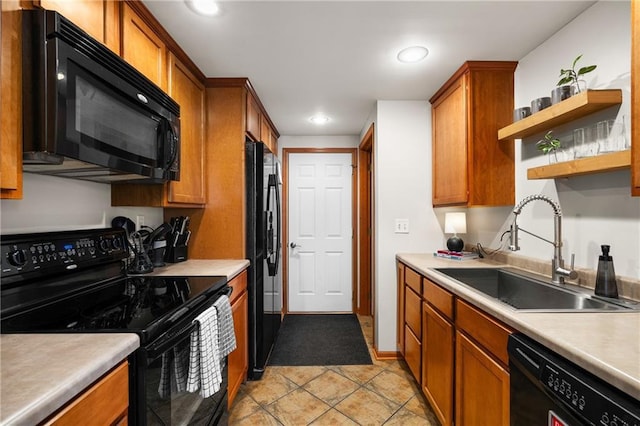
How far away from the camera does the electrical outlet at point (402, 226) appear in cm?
262

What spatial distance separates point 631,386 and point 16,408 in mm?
1245

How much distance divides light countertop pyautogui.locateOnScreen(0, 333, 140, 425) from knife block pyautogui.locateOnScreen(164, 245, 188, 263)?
1.20 metres

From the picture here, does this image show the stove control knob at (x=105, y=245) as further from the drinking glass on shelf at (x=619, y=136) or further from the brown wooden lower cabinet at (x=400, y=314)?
the drinking glass on shelf at (x=619, y=136)

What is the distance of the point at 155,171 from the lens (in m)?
1.45

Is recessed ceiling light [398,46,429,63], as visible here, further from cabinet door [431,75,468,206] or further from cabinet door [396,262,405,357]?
cabinet door [396,262,405,357]

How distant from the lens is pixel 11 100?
2.72ft

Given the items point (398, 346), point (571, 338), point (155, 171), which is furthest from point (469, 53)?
point (398, 346)

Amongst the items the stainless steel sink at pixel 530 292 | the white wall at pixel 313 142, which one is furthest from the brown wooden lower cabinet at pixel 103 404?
the white wall at pixel 313 142

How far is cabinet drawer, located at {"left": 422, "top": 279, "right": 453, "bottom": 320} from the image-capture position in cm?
159

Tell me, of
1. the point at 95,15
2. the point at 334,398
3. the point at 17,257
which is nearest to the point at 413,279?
the point at 334,398

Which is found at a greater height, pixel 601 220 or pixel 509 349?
pixel 601 220

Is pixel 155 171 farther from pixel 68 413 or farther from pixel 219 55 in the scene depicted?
pixel 68 413

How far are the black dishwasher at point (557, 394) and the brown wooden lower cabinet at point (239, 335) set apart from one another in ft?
4.81

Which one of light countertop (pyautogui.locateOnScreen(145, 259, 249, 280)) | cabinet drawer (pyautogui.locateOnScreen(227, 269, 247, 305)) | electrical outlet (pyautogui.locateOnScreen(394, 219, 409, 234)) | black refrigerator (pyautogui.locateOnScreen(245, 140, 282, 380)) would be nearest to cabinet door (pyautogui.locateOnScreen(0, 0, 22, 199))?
light countertop (pyautogui.locateOnScreen(145, 259, 249, 280))
